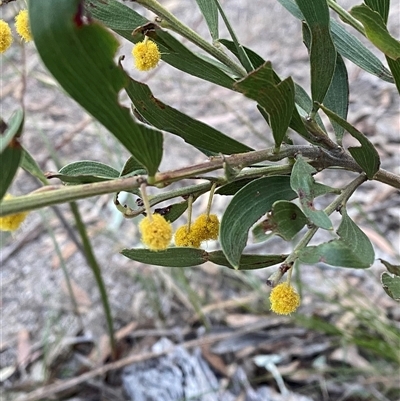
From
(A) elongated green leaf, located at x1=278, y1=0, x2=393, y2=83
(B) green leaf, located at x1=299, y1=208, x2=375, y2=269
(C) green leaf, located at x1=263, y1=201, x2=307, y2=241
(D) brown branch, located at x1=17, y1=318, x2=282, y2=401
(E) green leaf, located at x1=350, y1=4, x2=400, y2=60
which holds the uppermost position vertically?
(E) green leaf, located at x1=350, y1=4, x2=400, y2=60

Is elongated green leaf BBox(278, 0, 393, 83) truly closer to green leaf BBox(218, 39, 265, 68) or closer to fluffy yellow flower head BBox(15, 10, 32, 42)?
green leaf BBox(218, 39, 265, 68)

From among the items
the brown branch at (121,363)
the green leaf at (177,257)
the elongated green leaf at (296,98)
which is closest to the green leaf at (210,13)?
the elongated green leaf at (296,98)

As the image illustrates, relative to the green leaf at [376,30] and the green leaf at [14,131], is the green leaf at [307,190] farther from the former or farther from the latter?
the green leaf at [14,131]

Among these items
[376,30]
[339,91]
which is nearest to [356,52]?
[339,91]

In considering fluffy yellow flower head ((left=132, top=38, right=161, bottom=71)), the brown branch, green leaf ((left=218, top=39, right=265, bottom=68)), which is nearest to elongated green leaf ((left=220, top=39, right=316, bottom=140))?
green leaf ((left=218, top=39, right=265, bottom=68))

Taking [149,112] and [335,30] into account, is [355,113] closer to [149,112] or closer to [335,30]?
[335,30]
